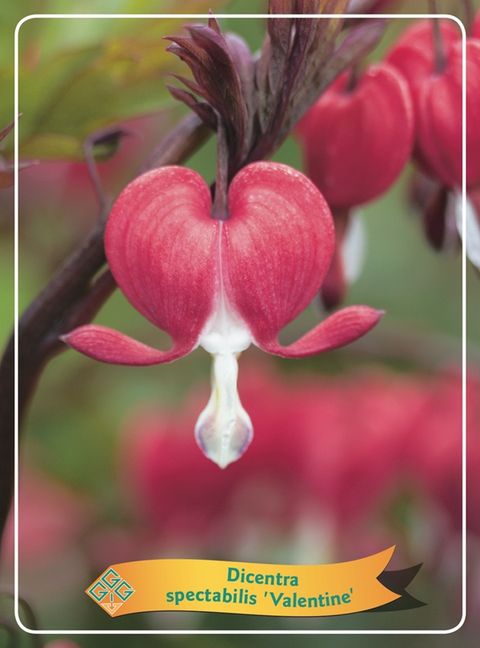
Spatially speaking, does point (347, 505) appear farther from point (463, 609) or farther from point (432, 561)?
point (463, 609)

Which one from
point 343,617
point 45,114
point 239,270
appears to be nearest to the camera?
point 239,270

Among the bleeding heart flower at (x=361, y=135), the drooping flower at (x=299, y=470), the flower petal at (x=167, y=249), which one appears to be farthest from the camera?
the drooping flower at (x=299, y=470)

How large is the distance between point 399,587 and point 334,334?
0.86ft

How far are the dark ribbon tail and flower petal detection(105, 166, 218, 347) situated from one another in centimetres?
28

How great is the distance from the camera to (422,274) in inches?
61.1

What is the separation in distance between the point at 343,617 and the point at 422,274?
0.81m

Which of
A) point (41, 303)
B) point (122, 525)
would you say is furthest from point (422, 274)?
point (41, 303)

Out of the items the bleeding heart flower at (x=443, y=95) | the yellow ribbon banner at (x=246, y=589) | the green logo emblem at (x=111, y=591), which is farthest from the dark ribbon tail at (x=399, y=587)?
the bleeding heart flower at (x=443, y=95)

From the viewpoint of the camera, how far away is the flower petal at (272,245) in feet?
1.99

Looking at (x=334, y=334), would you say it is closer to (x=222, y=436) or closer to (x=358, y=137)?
(x=222, y=436)

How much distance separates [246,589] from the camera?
0.77 meters

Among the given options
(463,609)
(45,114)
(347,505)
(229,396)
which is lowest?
(347,505)

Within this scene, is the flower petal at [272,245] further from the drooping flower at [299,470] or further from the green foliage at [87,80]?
the drooping flower at [299,470]

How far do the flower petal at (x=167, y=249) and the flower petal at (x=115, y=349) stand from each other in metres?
0.01
